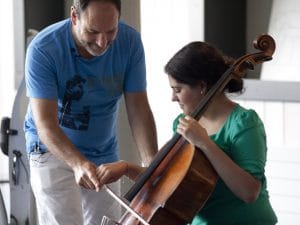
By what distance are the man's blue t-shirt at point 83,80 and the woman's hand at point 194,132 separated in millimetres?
471

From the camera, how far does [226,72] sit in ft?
6.48

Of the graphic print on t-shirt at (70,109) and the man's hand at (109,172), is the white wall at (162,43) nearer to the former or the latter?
the graphic print on t-shirt at (70,109)

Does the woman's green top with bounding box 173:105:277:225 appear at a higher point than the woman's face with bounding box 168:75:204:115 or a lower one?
lower

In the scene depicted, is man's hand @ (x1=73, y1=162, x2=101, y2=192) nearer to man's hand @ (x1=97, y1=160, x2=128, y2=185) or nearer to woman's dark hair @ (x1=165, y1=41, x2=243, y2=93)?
man's hand @ (x1=97, y1=160, x2=128, y2=185)

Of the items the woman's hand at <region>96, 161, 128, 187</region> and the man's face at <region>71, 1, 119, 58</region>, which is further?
the man's face at <region>71, 1, 119, 58</region>

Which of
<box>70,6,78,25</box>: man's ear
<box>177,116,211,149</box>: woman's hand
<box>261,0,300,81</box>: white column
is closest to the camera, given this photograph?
<box>177,116,211,149</box>: woman's hand

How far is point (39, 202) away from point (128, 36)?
596 millimetres

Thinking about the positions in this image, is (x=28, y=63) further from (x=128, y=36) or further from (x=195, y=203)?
(x=195, y=203)

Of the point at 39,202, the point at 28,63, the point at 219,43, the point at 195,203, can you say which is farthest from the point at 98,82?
the point at 219,43

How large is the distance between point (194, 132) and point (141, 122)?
18.9 inches

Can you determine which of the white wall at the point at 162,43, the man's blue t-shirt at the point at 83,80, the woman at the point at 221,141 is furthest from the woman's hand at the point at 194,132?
the white wall at the point at 162,43

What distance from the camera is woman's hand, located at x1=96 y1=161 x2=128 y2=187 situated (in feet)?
6.40

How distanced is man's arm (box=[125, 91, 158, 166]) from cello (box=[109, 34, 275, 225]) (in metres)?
0.29

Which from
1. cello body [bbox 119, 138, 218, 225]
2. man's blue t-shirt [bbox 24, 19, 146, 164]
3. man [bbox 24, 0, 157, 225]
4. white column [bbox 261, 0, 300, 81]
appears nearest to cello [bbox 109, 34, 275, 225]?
cello body [bbox 119, 138, 218, 225]
